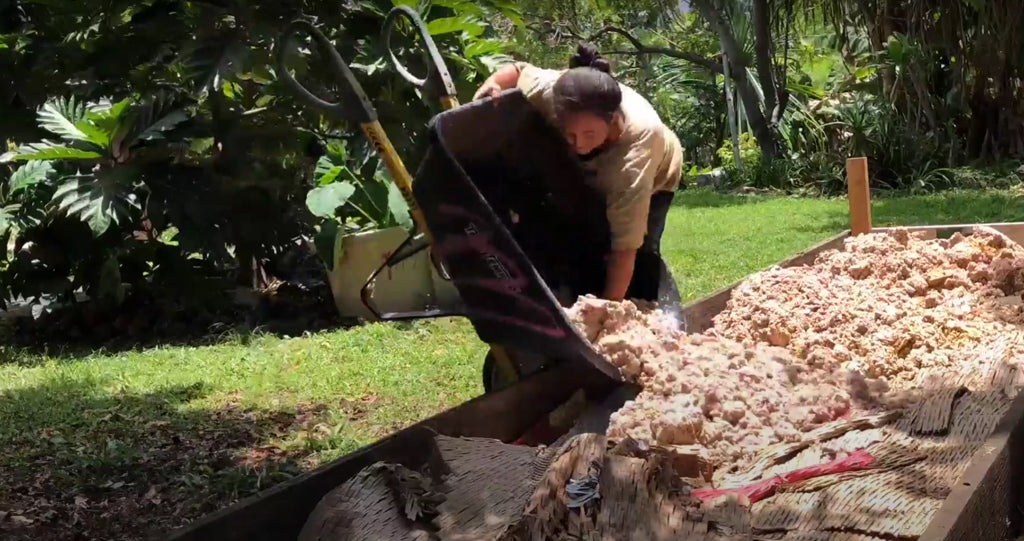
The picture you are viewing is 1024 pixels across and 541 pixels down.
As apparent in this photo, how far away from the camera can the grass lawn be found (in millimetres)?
3340

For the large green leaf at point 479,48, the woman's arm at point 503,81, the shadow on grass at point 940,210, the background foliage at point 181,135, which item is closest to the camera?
the background foliage at point 181,135

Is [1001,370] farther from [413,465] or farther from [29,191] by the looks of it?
[29,191]

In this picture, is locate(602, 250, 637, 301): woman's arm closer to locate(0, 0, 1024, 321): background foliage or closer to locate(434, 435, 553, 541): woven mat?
locate(0, 0, 1024, 321): background foliage

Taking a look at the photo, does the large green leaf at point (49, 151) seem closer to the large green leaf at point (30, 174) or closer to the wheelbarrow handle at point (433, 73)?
the large green leaf at point (30, 174)

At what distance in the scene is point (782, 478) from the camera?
7.34 ft

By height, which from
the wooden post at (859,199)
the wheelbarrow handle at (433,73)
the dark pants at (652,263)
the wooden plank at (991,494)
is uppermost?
the wheelbarrow handle at (433,73)

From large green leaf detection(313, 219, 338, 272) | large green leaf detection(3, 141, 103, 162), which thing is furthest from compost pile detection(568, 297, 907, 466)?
large green leaf detection(3, 141, 103, 162)

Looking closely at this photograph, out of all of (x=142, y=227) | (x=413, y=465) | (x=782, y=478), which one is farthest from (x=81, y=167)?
(x=782, y=478)

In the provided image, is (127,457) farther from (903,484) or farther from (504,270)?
(903,484)

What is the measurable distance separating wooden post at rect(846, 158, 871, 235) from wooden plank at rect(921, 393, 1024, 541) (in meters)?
2.97

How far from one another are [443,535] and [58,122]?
3.76 metres

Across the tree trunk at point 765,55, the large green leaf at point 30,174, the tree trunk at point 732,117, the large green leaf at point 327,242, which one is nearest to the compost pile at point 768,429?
the large green leaf at point 327,242

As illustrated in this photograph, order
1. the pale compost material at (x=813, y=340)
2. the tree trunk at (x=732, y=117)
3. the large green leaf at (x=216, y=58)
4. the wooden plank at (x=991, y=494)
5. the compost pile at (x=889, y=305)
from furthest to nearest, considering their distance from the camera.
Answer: the tree trunk at (x=732, y=117)
the compost pile at (x=889, y=305)
the pale compost material at (x=813, y=340)
the large green leaf at (x=216, y=58)
the wooden plank at (x=991, y=494)

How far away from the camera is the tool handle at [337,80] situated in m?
2.36
